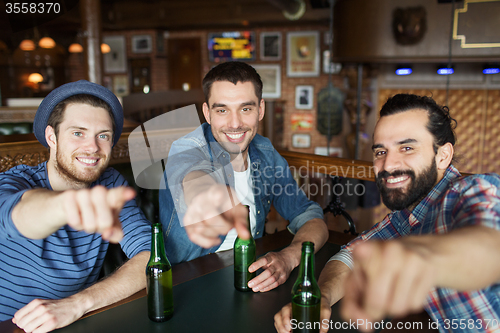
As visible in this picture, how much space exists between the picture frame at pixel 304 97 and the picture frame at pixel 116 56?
4105mm

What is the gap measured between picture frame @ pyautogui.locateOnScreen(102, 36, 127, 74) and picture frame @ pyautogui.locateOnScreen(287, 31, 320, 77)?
389cm

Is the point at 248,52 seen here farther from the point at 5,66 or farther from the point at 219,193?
the point at 219,193

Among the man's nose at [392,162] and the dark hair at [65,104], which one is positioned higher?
the dark hair at [65,104]

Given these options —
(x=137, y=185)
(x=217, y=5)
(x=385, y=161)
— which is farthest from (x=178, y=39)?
(x=385, y=161)

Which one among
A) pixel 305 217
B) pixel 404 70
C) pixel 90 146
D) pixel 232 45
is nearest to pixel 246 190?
pixel 305 217

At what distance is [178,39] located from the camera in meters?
8.34

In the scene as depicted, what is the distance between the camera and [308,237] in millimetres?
1488

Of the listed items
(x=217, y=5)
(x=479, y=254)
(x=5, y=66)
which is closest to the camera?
(x=479, y=254)

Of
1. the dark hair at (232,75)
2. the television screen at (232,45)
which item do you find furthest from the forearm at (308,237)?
the television screen at (232,45)

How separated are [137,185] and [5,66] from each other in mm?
8306

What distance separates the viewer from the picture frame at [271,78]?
25.7 ft

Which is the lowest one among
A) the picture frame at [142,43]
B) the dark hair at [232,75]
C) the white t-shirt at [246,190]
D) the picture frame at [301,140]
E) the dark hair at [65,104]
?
the picture frame at [301,140]

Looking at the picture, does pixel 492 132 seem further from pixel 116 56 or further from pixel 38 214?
pixel 116 56

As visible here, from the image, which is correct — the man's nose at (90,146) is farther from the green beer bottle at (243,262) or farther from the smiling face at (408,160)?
the smiling face at (408,160)
